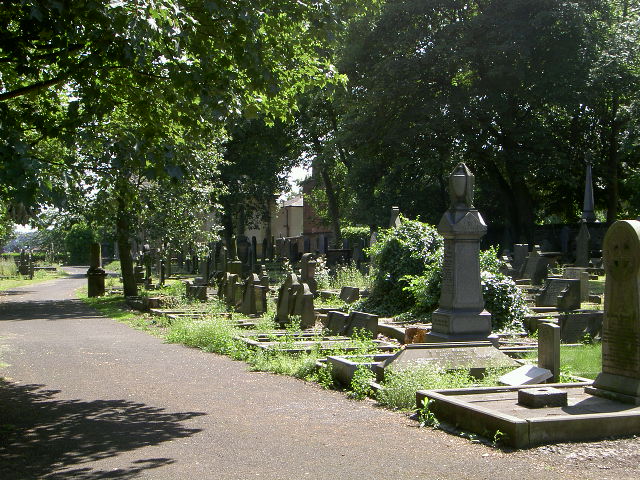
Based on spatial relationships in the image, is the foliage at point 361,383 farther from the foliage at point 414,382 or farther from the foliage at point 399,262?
the foliage at point 399,262

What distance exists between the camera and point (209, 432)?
726 cm

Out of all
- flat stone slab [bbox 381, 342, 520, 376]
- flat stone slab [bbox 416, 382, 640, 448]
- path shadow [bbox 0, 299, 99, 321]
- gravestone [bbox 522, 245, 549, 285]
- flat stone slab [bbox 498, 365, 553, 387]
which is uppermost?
gravestone [bbox 522, 245, 549, 285]

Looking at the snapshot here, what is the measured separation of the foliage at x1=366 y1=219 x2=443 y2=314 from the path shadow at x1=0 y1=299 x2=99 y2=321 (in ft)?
30.2

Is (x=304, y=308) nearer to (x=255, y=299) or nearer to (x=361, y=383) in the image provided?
(x=255, y=299)

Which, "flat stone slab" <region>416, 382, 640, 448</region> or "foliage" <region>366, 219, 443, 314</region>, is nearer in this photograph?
"flat stone slab" <region>416, 382, 640, 448</region>

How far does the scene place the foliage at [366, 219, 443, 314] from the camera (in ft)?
55.9

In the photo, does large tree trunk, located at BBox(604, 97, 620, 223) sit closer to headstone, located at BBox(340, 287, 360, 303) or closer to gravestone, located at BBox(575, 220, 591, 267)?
gravestone, located at BBox(575, 220, 591, 267)

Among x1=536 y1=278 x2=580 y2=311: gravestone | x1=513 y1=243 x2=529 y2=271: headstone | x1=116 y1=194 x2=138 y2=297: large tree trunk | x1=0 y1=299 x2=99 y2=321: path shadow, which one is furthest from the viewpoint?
x1=513 y1=243 x2=529 y2=271: headstone

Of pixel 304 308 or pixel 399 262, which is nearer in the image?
pixel 304 308

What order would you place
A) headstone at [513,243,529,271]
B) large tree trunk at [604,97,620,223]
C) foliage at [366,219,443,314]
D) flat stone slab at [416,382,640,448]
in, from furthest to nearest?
large tree trunk at [604,97,620,223]
headstone at [513,243,529,271]
foliage at [366,219,443,314]
flat stone slab at [416,382,640,448]

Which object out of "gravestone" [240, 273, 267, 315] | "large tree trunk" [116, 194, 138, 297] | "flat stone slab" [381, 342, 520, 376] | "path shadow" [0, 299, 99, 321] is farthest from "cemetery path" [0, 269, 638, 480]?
"large tree trunk" [116, 194, 138, 297]

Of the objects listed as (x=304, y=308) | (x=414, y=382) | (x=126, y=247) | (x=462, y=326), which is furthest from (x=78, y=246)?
(x=414, y=382)

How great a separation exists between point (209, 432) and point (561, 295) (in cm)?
1059

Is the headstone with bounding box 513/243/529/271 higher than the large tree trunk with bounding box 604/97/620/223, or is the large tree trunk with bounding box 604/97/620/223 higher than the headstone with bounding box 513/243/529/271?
the large tree trunk with bounding box 604/97/620/223
